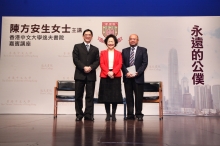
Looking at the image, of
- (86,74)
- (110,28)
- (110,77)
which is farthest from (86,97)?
(110,28)

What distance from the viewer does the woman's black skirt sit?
3141 mm

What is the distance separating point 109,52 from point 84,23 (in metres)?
1.90

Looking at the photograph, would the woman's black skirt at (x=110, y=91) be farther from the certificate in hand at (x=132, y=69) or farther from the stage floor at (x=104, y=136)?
the stage floor at (x=104, y=136)

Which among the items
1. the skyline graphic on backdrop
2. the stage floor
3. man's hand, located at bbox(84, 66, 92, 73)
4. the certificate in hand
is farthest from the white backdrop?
the stage floor

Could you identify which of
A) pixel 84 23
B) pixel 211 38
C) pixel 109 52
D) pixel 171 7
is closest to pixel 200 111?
pixel 211 38

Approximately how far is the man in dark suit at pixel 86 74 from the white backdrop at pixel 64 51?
1.61 meters

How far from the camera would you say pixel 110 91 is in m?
3.16

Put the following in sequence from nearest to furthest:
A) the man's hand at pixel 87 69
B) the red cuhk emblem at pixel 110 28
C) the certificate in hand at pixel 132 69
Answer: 1. the man's hand at pixel 87 69
2. the certificate in hand at pixel 132 69
3. the red cuhk emblem at pixel 110 28

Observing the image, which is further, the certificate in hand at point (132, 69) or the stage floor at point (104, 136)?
the certificate in hand at point (132, 69)

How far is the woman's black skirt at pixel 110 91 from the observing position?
3.14m

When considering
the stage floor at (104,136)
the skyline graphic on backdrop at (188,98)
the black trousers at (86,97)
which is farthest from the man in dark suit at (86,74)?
the skyline graphic on backdrop at (188,98)

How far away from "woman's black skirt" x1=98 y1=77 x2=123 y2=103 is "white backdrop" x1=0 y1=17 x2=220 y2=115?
1667 mm

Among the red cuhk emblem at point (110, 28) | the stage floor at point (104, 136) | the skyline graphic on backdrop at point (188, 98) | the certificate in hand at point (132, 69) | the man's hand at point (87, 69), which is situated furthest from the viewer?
the red cuhk emblem at point (110, 28)

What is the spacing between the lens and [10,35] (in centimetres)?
492
